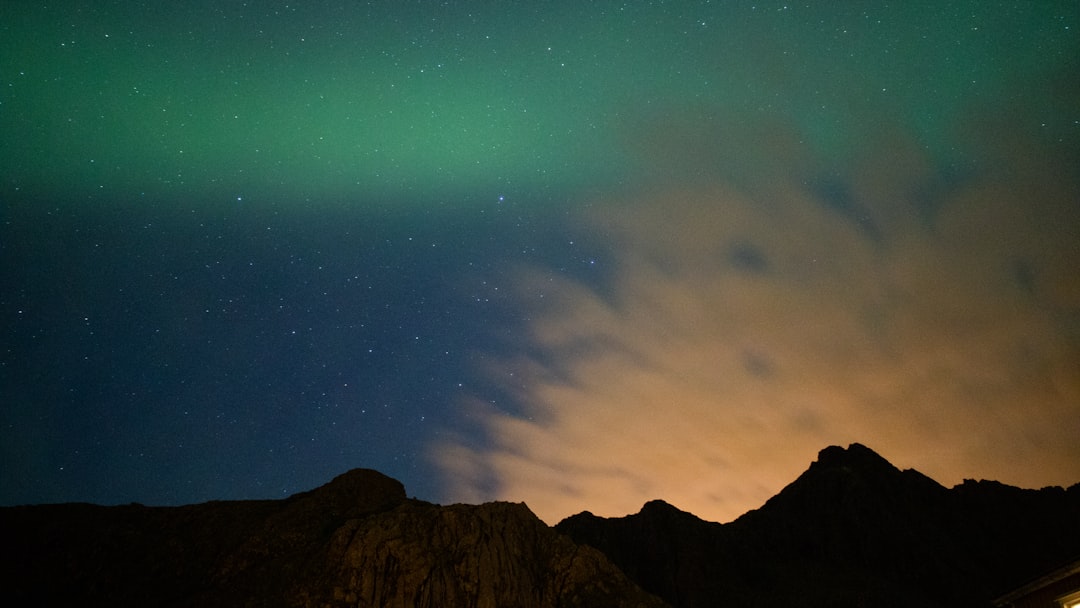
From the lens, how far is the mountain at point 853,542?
106 m

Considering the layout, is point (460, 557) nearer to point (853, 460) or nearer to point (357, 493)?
point (357, 493)

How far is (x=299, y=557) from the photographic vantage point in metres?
63.0

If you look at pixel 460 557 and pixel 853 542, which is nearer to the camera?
pixel 460 557

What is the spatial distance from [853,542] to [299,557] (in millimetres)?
106456

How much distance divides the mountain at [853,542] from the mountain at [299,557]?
30.8 m

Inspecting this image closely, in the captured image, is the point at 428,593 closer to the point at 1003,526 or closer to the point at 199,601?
the point at 199,601

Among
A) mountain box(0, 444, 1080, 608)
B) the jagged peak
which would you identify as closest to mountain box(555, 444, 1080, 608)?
mountain box(0, 444, 1080, 608)

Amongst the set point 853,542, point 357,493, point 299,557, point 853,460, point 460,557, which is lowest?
point 299,557

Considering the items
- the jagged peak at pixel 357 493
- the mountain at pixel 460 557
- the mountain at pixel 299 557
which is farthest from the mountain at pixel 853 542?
the jagged peak at pixel 357 493

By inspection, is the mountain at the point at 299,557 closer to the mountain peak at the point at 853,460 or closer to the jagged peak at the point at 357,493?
the jagged peak at the point at 357,493

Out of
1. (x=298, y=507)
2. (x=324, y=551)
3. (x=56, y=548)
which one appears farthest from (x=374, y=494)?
(x=56, y=548)

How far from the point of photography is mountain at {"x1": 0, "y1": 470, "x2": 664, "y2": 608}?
188ft

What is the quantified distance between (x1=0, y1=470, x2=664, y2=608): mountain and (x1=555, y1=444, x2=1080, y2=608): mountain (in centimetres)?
3082

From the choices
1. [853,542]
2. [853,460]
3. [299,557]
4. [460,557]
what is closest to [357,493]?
[299,557]
